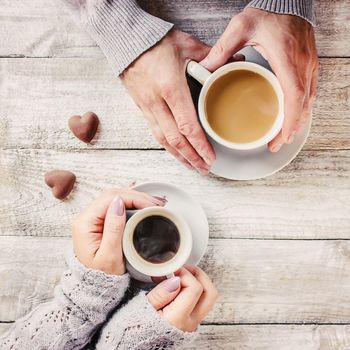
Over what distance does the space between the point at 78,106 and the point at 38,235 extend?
0.91 ft

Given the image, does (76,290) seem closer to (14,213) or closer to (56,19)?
(14,213)

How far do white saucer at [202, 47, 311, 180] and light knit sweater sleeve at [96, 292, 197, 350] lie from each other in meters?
0.28

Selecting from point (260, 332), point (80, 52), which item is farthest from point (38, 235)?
point (260, 332)

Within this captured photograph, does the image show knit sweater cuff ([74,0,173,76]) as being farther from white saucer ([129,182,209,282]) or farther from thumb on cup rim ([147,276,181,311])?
thumb on cup rim ([147,276,181,311])

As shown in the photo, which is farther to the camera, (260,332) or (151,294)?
(260,332)

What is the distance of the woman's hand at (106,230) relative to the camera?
1021mm

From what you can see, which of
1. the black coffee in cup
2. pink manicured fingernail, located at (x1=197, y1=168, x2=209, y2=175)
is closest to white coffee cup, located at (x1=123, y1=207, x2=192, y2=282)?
the black coffee in cup

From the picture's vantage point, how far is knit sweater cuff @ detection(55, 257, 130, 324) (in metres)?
1.06

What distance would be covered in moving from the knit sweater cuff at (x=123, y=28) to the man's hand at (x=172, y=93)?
1cm

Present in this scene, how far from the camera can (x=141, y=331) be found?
1.06 meters

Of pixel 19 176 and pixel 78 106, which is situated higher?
pixel 78 106

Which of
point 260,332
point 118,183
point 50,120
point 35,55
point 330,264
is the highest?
point 35,55

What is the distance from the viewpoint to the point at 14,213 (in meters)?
1.21

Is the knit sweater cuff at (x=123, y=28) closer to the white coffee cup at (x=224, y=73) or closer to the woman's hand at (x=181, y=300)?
the white coffee cup at (x=224, y=73)
